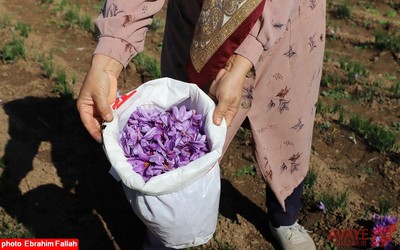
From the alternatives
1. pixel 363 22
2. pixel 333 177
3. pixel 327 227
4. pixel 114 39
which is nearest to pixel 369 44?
pixel 363 22

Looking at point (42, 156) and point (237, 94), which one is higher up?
point (237, 94)

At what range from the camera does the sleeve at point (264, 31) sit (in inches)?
74.5

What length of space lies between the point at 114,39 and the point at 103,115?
26 centimetres

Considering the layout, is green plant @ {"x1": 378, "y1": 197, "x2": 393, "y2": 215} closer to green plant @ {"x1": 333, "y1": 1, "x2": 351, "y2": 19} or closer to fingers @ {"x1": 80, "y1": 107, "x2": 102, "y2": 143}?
fingers @ {"x1": 80, "y1": 107, "x2": 102, "y2": 143}

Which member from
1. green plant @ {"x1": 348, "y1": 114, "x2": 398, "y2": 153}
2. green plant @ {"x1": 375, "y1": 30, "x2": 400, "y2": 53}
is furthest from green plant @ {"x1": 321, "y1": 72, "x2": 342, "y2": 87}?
green plant @ {"x1": 375, "y1": 30, "x2": 400, "y2": 53}

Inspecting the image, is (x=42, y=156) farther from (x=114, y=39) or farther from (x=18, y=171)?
(x=114, y=39)

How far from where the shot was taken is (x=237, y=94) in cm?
191

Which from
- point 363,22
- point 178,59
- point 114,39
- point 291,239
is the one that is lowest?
point 363,22

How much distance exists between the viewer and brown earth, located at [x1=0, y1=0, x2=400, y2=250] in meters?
2.96

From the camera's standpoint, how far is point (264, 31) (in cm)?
190

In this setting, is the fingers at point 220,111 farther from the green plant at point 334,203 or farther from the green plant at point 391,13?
the green plant at point 391,13

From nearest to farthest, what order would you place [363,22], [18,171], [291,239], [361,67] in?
[291,239], [18,171], [361,67], [363,22]

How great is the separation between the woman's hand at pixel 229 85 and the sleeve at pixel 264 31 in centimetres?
3

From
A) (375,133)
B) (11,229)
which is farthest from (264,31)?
(375,133)
